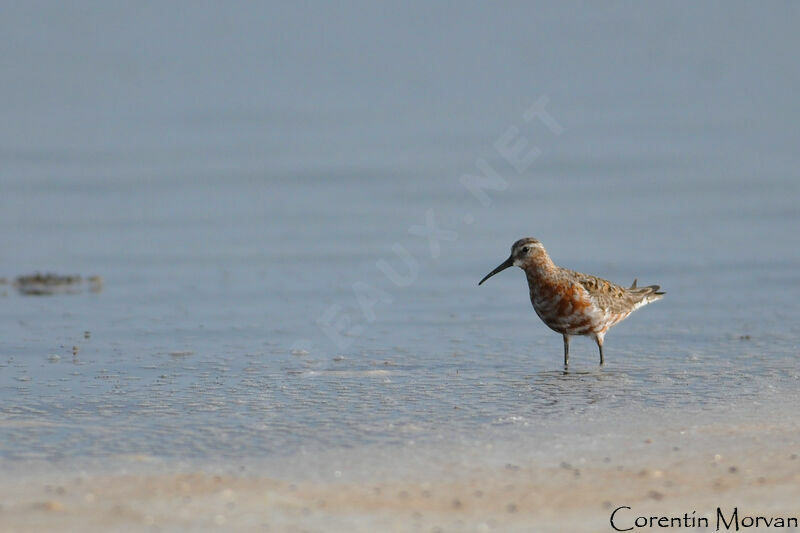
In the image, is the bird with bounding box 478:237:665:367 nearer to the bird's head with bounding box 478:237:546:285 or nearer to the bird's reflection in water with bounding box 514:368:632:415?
the bird's head with bounding box 478:237:546:285

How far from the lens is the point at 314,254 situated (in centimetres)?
1472

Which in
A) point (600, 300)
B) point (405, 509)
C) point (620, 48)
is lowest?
point (405, 509)

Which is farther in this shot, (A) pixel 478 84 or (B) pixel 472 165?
(A) pixel 478 84

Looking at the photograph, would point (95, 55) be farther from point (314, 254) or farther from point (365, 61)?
point (314, 254)

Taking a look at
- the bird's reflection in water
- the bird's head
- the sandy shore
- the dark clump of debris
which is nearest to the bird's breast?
the bird's head

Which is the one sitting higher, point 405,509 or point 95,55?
point 95,55

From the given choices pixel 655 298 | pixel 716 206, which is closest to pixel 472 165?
pixel 716 206

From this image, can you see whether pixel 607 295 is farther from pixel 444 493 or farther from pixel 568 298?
pixel 444 493

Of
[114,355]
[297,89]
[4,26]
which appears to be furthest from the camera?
[4,26]

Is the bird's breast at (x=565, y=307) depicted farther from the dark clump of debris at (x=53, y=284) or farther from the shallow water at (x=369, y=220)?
the dark clump of debris at (x=53, y=284)

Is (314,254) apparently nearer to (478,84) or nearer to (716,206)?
(716,206)

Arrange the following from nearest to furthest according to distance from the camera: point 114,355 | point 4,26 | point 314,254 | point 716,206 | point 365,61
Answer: point 114,355, point 314,254, point 716,206, point 365,61, point 4,26

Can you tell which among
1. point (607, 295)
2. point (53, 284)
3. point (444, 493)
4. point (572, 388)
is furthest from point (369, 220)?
point (444, 493)

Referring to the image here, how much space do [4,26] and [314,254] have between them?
18.1 m
